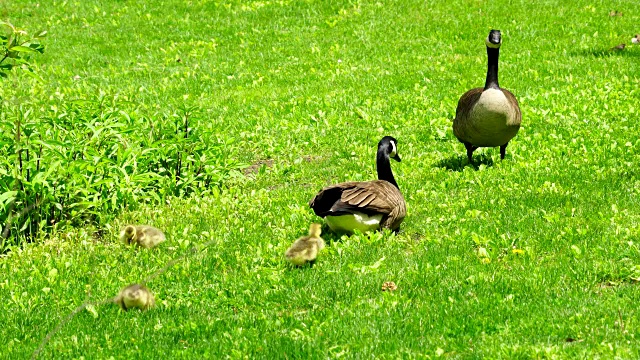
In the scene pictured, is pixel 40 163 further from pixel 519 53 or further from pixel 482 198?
pixel 519 53

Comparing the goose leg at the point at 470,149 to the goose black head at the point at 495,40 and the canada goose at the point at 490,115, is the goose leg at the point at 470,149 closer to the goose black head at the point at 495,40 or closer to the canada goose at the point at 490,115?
the canada goose at the point at 490,115

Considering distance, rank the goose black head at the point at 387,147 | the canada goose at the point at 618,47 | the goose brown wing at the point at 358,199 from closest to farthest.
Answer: the goose brown wing at the point at 358,199
the goose black head at the point at 387,147
the canada goose at the point at 618,47

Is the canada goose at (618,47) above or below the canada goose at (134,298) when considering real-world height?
below

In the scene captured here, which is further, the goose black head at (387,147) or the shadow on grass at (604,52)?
the shadow on grass at (604,52)

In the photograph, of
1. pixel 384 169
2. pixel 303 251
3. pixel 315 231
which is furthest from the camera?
pixel 384 169

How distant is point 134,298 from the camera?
8.04m

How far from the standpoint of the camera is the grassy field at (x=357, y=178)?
24.4ft

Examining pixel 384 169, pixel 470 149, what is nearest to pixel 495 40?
pixel 470 149

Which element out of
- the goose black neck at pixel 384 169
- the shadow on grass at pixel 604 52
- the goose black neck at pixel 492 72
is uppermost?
the goose black neck at pixel 492 72

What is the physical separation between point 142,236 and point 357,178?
3532mm

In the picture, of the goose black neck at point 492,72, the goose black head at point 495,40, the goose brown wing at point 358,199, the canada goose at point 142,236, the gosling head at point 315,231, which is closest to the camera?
the gosling head at point 315,231

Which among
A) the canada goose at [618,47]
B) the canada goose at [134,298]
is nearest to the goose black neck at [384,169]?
the canada goose at [134,298]

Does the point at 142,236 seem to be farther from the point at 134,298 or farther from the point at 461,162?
the point at 461,162

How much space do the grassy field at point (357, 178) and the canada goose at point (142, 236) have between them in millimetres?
140
